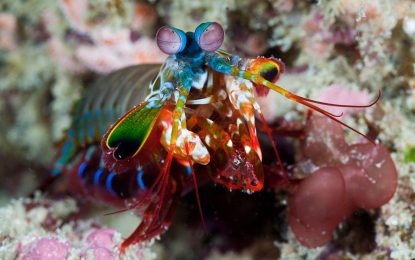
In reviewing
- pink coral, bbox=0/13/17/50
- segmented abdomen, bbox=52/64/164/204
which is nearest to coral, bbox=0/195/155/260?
segmented abdomen, bbox=52/64/164/204

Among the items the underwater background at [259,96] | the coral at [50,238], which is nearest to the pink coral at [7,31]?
the underwater background at [259,96]

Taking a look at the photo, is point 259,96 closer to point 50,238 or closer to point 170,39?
point 170,39

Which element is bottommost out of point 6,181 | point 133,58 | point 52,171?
point 6,181

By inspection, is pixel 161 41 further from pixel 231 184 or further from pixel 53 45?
pixel 53 45

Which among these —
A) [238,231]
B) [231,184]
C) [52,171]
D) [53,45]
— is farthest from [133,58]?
[231,184]

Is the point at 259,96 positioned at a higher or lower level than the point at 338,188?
higher

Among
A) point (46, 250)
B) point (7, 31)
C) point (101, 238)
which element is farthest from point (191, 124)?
point (7, 31)

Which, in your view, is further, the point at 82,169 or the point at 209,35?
the point at 82,169
